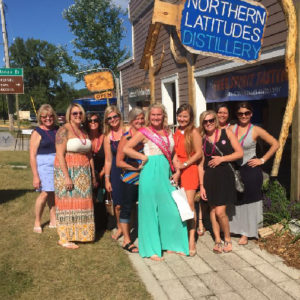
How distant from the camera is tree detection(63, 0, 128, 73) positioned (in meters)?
33.0

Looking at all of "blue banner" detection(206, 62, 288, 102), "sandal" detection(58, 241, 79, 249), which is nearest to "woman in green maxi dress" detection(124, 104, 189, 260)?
"sandal" detection(58, 241, 79, 249)

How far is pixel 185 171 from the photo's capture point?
3592 millimetres

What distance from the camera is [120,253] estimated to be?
3787mm

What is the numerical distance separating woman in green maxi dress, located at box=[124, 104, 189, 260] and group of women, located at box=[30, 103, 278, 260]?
11 mm

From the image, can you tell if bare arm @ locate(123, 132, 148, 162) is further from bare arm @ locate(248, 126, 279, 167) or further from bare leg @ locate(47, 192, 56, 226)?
bare leg @ locate(47, 192, 56, 226)

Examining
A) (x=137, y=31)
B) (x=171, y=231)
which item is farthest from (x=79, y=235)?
(x=137, y=31)

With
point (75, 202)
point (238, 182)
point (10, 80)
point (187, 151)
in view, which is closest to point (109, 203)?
point (75, 202)

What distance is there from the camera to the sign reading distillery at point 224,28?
370 cm

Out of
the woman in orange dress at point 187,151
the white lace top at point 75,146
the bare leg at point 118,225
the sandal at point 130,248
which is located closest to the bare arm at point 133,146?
the woman in orange dress at point 187,151

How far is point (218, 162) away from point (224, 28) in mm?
1725

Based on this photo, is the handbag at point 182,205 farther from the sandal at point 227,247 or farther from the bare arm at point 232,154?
the sandal at point 227,247

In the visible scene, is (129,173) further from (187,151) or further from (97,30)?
(97,30)

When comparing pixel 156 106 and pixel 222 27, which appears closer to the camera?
pixel 156 106

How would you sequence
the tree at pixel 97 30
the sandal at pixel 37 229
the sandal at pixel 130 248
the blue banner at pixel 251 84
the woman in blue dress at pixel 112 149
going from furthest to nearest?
the tree at pixel 97 30 → the blue banner at pixel 251 84 → the sandal at pixel 37 229 → the woman in blue dress at pixel 112 149 → the sandal at pixel 130 248
